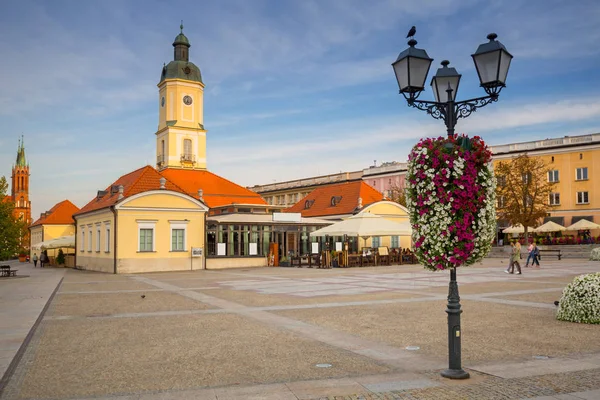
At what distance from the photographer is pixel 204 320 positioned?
40.9ft

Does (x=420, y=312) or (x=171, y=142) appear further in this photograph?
(x=171, y=142)

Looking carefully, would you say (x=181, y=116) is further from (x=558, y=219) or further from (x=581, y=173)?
(x=581, y=173)

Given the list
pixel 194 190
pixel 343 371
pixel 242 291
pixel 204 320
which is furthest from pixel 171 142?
pixel 343 371

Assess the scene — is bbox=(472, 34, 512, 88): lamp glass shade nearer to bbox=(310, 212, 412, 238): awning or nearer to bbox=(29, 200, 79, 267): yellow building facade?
bbox=(310, 212, 412, 238): awning

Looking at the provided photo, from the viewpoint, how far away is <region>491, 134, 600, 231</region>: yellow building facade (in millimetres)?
59406

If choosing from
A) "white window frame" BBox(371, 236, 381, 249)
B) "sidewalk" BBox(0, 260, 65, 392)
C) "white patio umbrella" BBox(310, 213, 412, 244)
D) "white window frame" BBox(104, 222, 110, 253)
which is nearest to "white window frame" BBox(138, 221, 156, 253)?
"white window frame" BBox(104, 222, 110, 253)

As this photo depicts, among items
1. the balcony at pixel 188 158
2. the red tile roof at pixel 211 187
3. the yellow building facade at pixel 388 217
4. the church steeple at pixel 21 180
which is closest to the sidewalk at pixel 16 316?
the yellow building facade at pixel 388 217

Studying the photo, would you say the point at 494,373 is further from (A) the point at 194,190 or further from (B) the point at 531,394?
(A) the point at 194,190

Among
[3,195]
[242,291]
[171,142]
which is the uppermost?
[171,142]

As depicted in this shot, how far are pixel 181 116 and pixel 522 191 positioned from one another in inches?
1481

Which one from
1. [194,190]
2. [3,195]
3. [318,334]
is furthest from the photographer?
[194,190]

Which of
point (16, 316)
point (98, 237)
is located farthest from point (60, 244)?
point (16, 316)

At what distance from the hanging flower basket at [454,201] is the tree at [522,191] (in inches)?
1987

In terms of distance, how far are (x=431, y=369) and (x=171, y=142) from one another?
55482mm
